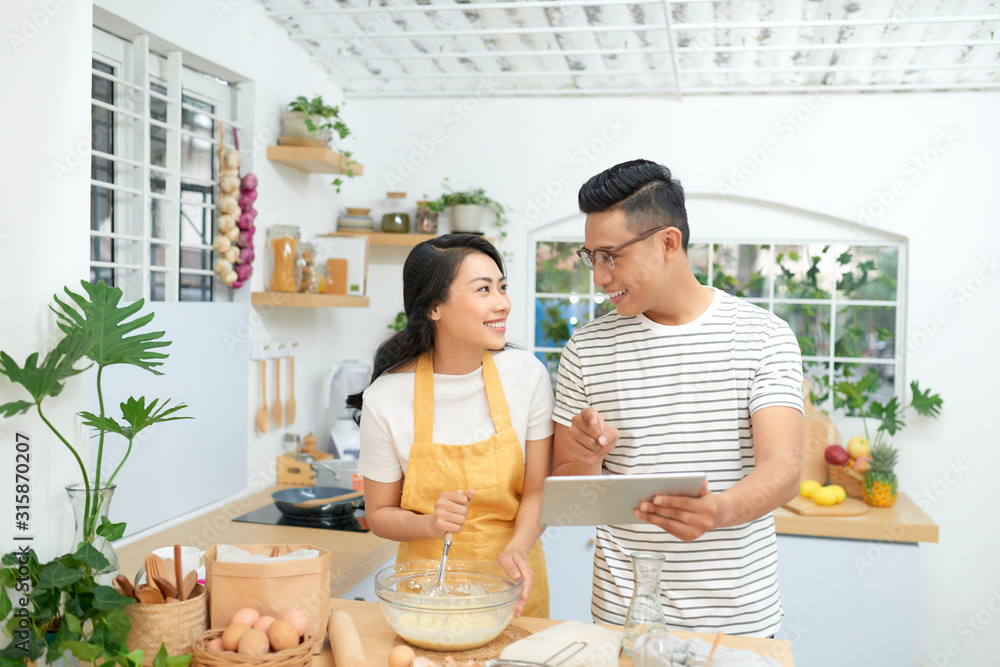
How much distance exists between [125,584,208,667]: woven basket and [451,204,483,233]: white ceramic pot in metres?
2.60

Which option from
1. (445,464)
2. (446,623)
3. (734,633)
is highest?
(445,464)

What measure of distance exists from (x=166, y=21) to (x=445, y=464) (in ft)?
5.75

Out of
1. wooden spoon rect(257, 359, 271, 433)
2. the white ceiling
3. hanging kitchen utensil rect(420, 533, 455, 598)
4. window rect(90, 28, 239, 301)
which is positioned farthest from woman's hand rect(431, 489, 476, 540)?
wooden spoon rect(257, 359, 271, 433)

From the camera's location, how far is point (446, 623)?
4.07 ft

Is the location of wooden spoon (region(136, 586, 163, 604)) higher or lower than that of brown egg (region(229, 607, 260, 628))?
higher

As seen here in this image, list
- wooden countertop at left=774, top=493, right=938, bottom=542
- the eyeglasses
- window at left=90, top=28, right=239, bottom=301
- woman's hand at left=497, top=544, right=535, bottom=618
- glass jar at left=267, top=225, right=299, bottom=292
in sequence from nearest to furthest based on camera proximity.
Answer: woman's hand at left=497, top=544, right=535, bottom=618, the eyeglasses, window at left=90, top=28, right=239, bottom=301, wooden countertop at left=774, top=493, right=938, bottom=542, glass jar at left=267, top=225, right=299, bottom=292

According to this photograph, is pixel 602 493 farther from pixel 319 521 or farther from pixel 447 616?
pixel 319 521

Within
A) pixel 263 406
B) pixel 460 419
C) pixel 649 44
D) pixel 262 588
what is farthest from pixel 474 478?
pixel 649 44

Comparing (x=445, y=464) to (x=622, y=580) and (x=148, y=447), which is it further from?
(x=148, y=447)

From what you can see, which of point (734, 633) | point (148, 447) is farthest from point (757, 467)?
point (148, 447)

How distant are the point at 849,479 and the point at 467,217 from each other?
194 cm

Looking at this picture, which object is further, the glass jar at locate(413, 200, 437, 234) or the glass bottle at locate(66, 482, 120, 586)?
the glass jar at locate(413, 200, 437, 234)

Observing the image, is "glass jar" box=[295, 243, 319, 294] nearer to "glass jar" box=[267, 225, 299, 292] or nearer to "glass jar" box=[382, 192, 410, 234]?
"glass jar" box=[267, 225, 299, 292]

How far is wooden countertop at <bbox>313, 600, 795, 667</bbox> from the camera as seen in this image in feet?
4.12
